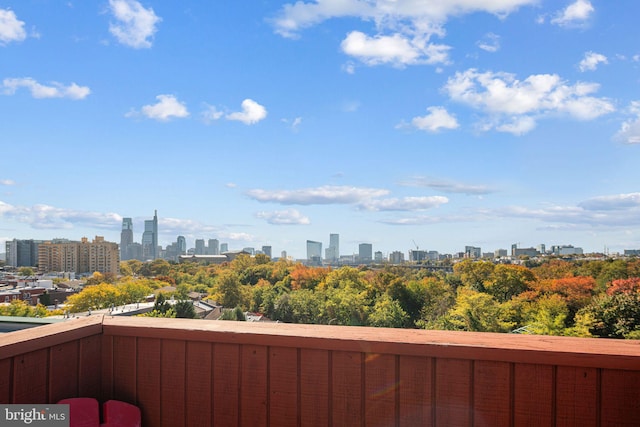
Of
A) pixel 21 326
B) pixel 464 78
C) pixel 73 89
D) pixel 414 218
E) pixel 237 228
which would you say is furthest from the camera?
pixel 414 218

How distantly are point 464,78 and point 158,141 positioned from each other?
2310 centimetres

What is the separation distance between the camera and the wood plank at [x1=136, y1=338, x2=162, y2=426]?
Result: 4.33 ft

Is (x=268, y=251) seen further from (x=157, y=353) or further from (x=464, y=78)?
(x=157, y=353)

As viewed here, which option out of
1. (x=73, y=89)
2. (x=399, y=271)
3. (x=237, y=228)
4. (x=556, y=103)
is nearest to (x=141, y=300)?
(x=73, y=89)

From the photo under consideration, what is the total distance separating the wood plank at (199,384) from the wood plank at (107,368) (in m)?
0.27

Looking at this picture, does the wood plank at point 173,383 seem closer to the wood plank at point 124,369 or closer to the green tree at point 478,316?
the wood plank at point 124,369

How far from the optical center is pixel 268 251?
45781 mm

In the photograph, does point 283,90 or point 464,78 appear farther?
point 464,78

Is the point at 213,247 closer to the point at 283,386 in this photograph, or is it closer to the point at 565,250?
the point at 565,250

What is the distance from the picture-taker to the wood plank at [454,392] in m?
1.09

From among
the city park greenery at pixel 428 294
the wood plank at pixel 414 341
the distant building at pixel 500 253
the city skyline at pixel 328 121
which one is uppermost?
the city skyline at pixel 328 121

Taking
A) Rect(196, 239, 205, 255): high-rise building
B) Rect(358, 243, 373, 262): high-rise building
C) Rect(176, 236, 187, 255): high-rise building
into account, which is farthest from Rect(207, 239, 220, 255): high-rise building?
Rect(358, 243, 373, 262): high-rise building

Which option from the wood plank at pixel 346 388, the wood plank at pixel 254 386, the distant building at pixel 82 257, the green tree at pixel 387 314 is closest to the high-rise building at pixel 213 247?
the distant building at pixel 82 257

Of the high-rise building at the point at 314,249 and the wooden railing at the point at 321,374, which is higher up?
the wooden railing at the point at 321,374
